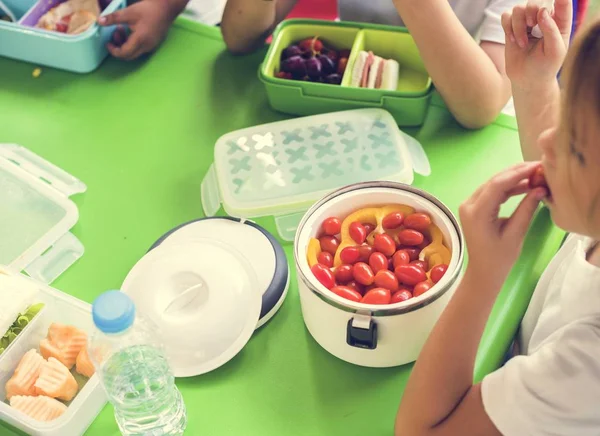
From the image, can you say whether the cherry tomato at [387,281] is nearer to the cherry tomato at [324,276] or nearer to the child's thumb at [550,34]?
the cherry tomato at [324,276]

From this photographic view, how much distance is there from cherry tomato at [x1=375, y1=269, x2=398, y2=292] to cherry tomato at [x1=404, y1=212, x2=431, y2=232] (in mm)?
75

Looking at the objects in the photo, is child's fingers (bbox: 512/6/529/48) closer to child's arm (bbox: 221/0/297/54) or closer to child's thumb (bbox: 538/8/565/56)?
child's thumb (bbox: 538/8/565/56)

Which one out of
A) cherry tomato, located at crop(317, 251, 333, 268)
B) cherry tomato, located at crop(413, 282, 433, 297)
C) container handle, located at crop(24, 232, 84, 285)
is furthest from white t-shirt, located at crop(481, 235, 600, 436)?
container handle, located at crop(24, 232, 84, 285)

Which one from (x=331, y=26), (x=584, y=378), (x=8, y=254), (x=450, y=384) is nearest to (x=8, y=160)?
(x=8, y=254)

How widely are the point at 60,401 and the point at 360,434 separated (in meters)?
0.31

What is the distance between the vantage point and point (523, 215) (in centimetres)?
61

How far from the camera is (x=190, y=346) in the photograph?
706mm

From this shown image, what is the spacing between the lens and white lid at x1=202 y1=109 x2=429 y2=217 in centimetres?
85

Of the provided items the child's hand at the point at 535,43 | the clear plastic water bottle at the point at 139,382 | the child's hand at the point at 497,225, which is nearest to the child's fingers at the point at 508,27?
the child's hand at the point at 535,43

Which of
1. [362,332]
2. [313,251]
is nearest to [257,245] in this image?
[313,251]

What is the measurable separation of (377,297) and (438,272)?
71 millimetres

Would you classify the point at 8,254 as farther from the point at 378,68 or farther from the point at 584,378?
the point at 584,378

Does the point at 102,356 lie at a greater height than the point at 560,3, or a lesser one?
lesser

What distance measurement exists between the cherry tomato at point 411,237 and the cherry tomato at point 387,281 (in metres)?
0.06
